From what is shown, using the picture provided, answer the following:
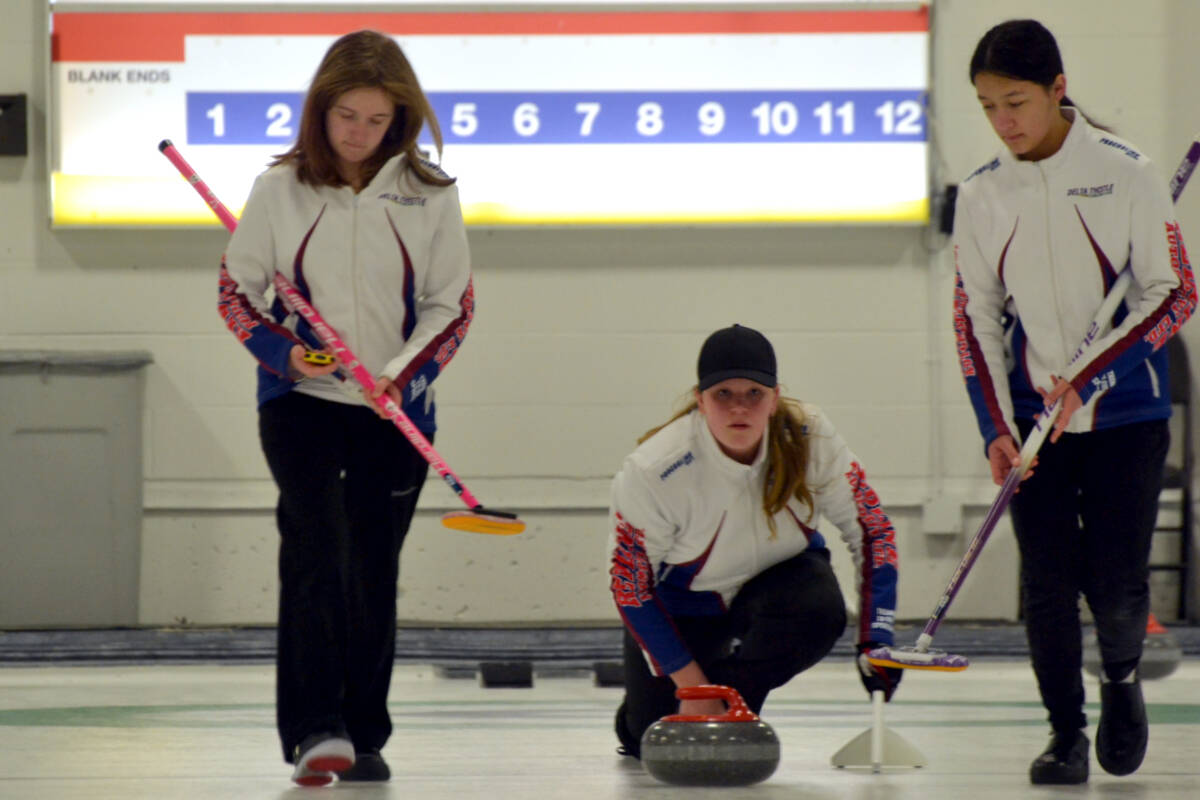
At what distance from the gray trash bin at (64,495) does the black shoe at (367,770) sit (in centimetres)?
292

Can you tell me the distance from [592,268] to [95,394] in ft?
5.45

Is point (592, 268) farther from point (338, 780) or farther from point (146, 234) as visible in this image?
point (338, 780)

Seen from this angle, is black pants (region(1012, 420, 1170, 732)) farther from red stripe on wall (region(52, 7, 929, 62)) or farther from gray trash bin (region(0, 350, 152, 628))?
gray trash bin (region(0, 350, 152, 628))

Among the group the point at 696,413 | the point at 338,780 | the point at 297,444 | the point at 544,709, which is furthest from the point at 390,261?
the point at 544,709

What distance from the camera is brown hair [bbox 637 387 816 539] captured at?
2.51 meters

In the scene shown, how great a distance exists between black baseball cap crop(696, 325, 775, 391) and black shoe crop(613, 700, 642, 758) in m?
0.69

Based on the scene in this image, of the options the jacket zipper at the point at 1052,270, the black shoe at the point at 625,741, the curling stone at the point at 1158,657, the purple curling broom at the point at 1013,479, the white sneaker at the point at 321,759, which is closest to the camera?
the white sneaker at the point at 321,759

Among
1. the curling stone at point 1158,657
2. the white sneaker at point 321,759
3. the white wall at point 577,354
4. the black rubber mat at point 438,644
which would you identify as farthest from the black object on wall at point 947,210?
the white sneaker at point 321,759

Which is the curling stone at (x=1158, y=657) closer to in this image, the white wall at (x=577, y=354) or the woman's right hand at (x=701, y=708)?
the white wall at (x=577, y=354)

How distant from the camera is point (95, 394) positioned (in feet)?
17.0

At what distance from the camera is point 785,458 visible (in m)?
2.51

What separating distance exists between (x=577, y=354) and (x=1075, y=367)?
3150 millimetres

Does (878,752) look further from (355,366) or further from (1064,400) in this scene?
(355,366)

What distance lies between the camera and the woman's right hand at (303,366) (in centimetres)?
239
